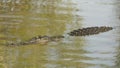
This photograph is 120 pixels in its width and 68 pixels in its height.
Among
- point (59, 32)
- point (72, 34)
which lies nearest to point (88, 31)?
point (72, 34)

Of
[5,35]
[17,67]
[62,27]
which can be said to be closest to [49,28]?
[62,27]

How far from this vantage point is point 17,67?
25.4ft

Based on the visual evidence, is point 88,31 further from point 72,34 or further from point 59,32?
point 59,32

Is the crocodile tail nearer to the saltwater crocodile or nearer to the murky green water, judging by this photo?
the saltwater crocodile

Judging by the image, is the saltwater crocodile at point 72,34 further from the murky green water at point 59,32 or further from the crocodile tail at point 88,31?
the murky green water at point 59,32

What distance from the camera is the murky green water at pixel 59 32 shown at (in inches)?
328

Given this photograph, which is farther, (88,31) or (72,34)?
(88,31)

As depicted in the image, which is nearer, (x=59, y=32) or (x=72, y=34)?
(x=72, y=34)

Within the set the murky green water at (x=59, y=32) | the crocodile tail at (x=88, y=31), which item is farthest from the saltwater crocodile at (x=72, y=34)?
the murky green water at (x=59, y=32)

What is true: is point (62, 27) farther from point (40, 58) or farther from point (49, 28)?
point (40, 58)

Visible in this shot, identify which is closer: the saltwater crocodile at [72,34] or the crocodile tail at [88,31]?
the saltwater crocodile at [72,34]

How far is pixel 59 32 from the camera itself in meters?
11.4

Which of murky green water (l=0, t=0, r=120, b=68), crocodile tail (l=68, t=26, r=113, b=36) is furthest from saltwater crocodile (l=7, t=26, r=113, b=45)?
murky green water (l=0, t=0, r=120, b=68)

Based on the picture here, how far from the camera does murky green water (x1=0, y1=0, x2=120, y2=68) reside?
8328 millimetres
